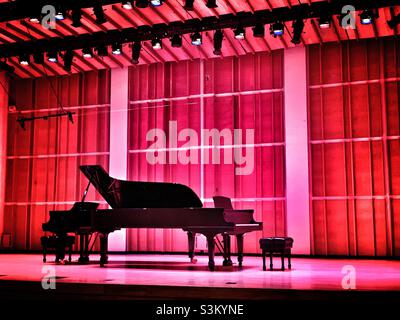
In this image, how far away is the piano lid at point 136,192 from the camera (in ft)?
24.2

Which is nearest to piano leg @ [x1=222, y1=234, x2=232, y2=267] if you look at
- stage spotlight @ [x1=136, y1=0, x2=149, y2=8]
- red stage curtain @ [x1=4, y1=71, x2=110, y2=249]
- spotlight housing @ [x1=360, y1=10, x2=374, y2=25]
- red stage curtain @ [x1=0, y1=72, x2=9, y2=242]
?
stage spotlight @ [x1=136, y1=0, x2=149, y2=8]

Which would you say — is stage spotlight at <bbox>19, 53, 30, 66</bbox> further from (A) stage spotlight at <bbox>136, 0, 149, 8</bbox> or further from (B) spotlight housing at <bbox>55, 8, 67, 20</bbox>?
(A) stage spotlight at <bbox>136, 0, 149, 8</bbox>

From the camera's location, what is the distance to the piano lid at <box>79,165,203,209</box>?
7375 mm

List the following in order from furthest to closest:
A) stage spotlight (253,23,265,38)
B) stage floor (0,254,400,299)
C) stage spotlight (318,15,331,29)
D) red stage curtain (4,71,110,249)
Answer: red stage curtain (4,71,110,249) → stage spotlight (253,23,265,38) → stage spotlight (318,15,331,29) → stage floor (0,254,400,299)

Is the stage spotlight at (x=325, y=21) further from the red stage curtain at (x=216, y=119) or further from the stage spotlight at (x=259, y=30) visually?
the red stage curtain at (x=216, y=119)

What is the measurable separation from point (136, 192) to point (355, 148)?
4652mm

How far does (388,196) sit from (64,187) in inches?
272

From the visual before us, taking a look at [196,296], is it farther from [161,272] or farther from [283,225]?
[283,225]

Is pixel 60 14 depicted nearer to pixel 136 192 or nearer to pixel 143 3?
pixel 143 3

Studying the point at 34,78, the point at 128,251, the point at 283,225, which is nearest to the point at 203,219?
the point at 283,225

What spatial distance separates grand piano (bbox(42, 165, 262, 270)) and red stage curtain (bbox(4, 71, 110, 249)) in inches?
158

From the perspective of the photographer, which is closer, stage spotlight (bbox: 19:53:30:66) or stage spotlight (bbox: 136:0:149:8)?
stage spotlight (bbox: 136:0:149:8)

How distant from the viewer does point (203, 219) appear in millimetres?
6734

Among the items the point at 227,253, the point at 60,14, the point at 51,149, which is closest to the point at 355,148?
the point at 227,253
